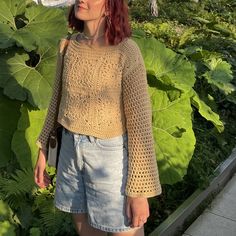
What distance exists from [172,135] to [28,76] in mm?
1131

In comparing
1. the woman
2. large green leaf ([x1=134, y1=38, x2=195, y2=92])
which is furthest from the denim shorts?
large green leaf ([x1=134, y1=38, x2=195, y2=92])

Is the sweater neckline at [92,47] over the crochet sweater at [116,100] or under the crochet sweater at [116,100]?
over

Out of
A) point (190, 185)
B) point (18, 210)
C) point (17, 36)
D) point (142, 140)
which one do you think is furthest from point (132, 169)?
point (190, 185)

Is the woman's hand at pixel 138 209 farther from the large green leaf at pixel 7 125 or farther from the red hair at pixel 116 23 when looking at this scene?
the large green leaf at pixel 7 125

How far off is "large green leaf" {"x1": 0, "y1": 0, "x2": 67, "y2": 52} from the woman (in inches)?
50.0

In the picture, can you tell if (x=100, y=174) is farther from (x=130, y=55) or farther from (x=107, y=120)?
(x=130, y=55)

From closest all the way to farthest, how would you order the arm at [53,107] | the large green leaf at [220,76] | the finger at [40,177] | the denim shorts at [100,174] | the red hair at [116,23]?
the red hair at [116,23] < the denim shorts at [100,174] < the arm at [53,107] < the finger at [40,177] < the large green leaf at [220,76]

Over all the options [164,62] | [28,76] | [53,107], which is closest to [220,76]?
[164,62]

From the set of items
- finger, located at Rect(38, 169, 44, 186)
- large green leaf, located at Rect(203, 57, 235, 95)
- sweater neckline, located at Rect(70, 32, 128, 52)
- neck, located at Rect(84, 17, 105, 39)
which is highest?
neck, located at Rect(84, 17, 105, 39)

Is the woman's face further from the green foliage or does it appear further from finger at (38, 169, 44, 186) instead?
the green foliage

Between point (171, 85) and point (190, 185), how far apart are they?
0.93 meters

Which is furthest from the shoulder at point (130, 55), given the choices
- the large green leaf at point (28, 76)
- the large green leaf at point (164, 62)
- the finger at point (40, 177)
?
the large green leaf at point (164, 62)

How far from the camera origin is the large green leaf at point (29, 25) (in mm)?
3506

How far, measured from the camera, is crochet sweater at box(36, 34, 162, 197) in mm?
2064
